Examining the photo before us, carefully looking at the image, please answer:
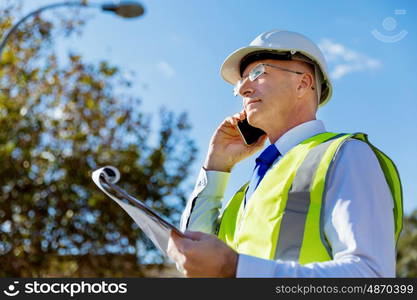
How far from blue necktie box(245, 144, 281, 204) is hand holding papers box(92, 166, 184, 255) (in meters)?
0.79

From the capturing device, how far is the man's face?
3.19 meters

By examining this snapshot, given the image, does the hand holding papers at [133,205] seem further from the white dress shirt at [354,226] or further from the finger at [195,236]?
the white dress shirt at [354,226]

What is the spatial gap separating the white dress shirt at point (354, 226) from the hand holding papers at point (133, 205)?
11.0 inches

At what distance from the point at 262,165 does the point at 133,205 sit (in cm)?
108

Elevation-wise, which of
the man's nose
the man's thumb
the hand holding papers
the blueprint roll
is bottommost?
the man's thumb

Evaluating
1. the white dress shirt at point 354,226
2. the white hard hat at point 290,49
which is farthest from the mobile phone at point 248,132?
the white dress shirt at point 354,226

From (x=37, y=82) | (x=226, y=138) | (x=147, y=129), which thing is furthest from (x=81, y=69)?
(x=226, y=138)

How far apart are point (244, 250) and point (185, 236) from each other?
60 cm

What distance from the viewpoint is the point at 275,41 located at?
3254 millimetres

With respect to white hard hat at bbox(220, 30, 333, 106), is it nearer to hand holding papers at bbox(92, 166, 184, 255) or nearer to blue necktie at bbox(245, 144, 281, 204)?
blue necktie at bbox(245, 144, 281, 204)

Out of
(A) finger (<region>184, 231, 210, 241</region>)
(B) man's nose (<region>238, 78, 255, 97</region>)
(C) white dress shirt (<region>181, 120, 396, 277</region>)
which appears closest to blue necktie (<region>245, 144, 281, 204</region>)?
(B) man's nose (<region>238, 78, 255, 97</region>)

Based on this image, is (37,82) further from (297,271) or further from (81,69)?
(297,271)

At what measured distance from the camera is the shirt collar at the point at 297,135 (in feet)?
10.3

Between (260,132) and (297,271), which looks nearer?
(297,271)
